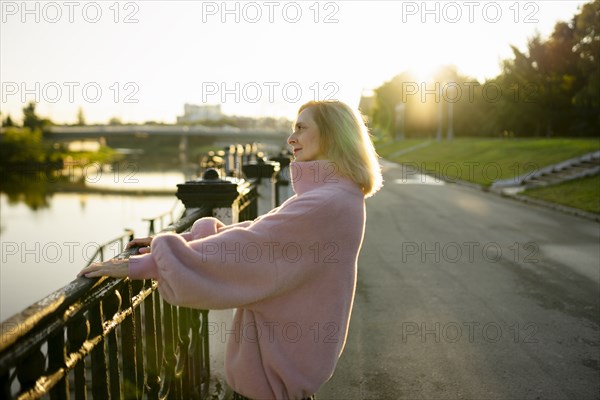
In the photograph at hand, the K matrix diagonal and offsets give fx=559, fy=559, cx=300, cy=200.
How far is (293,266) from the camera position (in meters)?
1.96

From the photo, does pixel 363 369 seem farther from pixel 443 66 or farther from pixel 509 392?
pixel 443 66

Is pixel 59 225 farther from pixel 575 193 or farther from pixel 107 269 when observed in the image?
pixel 107 269

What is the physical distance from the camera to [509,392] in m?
4.37

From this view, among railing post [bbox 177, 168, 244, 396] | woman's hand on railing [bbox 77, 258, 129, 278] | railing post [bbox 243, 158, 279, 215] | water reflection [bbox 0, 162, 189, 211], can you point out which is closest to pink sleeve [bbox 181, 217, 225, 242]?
woman's hand on railing [bbox 77, 258, 129, 278]

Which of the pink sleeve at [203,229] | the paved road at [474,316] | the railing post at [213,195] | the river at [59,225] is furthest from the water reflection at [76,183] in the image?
the pink sleeve at [203,229]

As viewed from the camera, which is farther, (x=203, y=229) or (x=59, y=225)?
(x=59, y=225)

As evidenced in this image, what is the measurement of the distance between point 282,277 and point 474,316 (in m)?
4.96

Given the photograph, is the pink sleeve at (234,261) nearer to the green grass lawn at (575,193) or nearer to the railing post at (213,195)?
the railing post at (213,195)

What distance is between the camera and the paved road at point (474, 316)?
456 centimetres

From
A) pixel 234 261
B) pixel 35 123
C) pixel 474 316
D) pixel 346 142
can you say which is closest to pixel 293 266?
pixel 234 261

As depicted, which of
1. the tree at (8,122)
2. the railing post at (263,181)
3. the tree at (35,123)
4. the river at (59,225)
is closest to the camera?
the railing post at (263,181)

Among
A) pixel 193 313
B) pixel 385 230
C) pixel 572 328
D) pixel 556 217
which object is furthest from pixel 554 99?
pixel 193 313

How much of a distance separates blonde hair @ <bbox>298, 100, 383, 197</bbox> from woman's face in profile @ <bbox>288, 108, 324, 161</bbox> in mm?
16

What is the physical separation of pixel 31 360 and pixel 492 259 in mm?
8909
